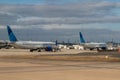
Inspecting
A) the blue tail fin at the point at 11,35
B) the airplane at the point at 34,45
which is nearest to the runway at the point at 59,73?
the airplane at the point at 34,45

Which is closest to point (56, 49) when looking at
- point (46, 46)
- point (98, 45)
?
point (46, 46)

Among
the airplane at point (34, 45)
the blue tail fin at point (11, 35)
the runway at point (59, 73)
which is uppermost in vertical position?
the blue tail fin at point (11, 35)

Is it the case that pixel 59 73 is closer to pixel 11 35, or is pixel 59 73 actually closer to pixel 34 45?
pixel 34 45

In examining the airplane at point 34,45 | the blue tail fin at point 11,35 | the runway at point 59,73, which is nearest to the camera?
the runway at point 59,73

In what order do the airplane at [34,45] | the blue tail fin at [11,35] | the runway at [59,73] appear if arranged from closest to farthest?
the runway at [59,73], the airplane at [34,45], the blue tail fin at [11,35]

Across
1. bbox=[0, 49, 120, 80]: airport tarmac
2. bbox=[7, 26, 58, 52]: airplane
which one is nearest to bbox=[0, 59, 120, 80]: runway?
bbox=[0, 49, 120, 80]: airport tarmac

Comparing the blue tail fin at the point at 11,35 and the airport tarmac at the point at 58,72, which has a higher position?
the blue tail fin at the point at 11,35

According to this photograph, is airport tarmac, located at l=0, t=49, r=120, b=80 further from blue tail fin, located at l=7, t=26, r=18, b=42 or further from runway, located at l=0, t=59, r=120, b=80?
blue tail fin, located at l=7, t=26, r=18, b=42

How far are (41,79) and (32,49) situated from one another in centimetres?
9749

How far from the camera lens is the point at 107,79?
84.5 feet

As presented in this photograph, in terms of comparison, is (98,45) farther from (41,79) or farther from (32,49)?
(41,79)

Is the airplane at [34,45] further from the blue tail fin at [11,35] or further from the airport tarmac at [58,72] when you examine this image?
the airport tarmac at [58,72]

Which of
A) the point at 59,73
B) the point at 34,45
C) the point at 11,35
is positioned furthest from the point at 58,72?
the point at 11,35

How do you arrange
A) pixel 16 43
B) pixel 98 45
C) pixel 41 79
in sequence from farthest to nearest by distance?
pixel 98 45, pixel 16 43, pixel 41 79
